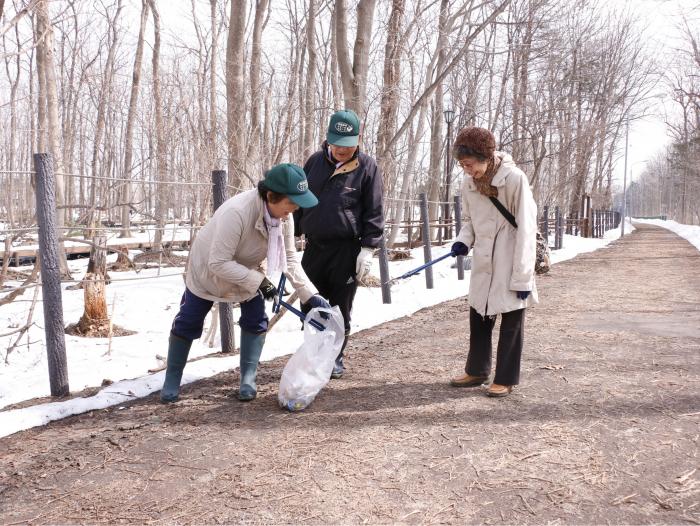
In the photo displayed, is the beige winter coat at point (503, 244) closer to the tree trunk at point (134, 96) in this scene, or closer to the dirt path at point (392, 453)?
the dirt path at point (392, 453)

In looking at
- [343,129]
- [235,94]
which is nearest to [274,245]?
[343,129]

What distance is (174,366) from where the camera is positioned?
3393 mm

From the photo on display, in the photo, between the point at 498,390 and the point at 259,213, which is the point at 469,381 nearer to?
the point at 498,390

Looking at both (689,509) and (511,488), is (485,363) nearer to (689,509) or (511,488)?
(511,488)

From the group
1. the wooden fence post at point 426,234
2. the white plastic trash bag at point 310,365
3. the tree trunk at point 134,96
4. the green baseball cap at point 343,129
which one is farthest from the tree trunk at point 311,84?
the white plastic trash bag at point 310,365

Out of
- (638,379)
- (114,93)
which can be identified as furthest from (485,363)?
(114,93)

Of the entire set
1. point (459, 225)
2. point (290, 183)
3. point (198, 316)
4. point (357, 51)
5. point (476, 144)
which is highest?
point (357, 51)

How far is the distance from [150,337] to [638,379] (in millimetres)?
5500

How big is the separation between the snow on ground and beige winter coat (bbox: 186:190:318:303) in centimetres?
89

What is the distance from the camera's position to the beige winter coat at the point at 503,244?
3.22 metres

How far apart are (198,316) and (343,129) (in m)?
1.39

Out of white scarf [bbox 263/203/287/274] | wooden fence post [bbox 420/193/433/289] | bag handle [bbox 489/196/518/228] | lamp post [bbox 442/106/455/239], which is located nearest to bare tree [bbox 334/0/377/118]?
wooden fence post [bbox 420/193/433/289]

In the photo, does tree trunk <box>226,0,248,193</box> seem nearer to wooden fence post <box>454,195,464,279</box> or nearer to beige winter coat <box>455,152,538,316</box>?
wooden fence post <box>454,195,464,279</box>

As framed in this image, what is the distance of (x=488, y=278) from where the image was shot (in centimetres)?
337
